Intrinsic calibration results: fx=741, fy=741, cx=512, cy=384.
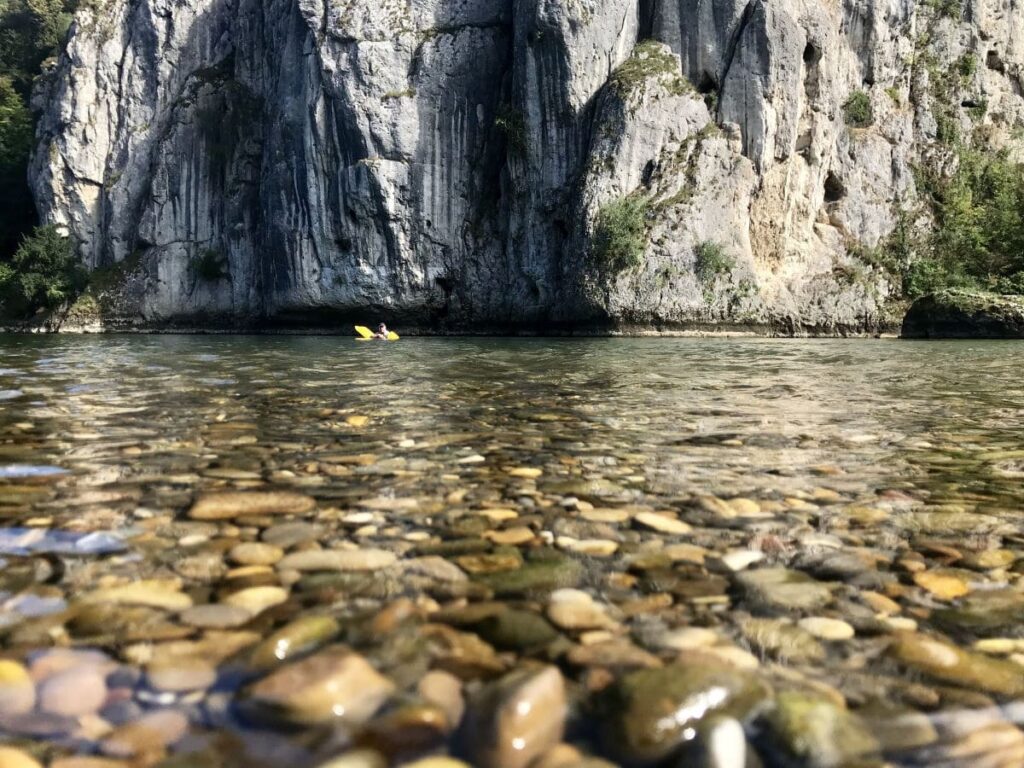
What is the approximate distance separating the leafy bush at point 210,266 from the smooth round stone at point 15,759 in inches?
1685

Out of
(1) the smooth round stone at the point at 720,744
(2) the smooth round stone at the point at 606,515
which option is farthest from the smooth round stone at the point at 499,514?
(1) the smooth round stone at the point at 720,744

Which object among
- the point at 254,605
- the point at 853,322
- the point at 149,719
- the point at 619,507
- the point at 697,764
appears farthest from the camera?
the point at 853,322

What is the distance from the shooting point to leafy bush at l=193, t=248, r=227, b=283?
1606 inches

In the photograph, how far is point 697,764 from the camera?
1500mm

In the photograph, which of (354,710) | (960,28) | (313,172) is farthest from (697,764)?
(960,28)

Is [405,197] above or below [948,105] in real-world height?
below

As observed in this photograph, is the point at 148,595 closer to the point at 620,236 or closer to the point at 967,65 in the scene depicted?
the point at 620,236

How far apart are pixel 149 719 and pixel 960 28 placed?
49.8m

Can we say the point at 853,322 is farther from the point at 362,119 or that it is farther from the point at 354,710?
the point at 354,710

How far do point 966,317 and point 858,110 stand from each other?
605 inches

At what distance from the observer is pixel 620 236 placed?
29.6 m

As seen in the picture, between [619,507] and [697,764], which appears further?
[619,507]

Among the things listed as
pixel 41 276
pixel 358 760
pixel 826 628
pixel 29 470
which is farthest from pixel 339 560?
pixel 41 276

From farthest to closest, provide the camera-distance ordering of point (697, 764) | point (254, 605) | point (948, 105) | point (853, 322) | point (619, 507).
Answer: point (948, 105) < point (853, 322) < point (619, 507) < point (254, 605) < point (697, 764)
